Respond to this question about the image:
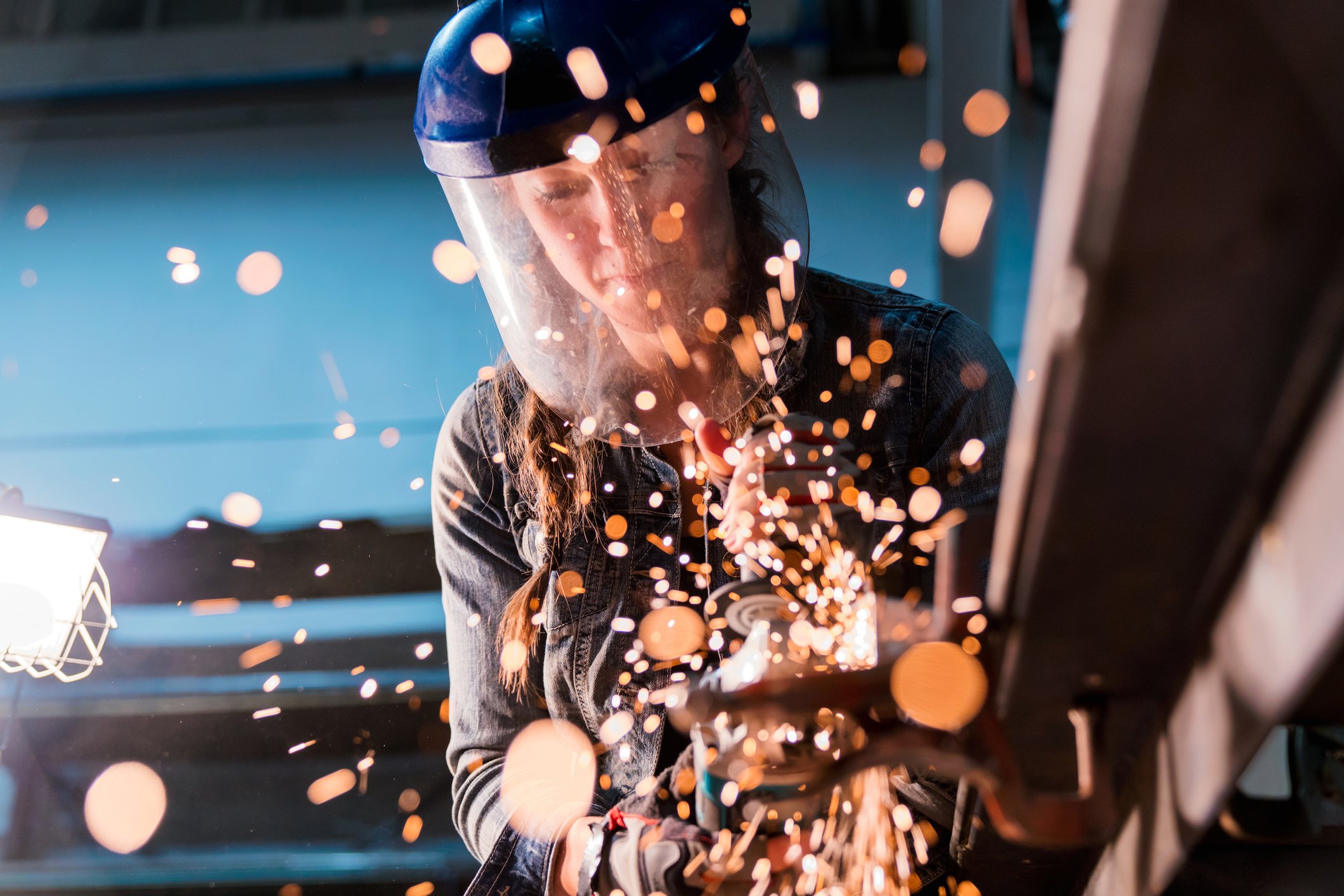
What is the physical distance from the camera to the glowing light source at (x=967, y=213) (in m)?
2.03

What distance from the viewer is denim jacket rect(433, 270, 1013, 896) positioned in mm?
1386

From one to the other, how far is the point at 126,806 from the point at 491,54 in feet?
9.06

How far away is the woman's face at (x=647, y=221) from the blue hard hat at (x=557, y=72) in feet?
0.12

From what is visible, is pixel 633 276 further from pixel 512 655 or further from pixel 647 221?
pixel 512 655

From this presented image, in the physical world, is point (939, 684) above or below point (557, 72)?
below

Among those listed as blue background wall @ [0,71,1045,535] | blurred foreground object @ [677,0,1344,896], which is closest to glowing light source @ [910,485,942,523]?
blurred foreground object @ [677,0,1344,896]

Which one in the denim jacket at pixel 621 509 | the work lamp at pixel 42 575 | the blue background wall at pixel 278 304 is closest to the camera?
the denim jacket at pixel 621 509

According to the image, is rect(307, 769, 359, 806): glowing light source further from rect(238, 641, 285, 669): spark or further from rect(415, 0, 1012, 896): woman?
rect(415, 0, 1012, 896): woman

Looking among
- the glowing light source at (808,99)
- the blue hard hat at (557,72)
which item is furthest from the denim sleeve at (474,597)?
the glowing light source at (808,99)

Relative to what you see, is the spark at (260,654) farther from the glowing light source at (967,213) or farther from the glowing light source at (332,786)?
the glowing light source at (967,213)

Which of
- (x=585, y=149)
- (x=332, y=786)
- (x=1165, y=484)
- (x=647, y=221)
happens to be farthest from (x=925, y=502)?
(x=332, y=786)

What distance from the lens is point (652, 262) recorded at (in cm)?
124

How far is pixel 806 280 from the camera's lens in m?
1.47

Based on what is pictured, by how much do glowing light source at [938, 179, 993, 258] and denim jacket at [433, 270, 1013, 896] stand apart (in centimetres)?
66
